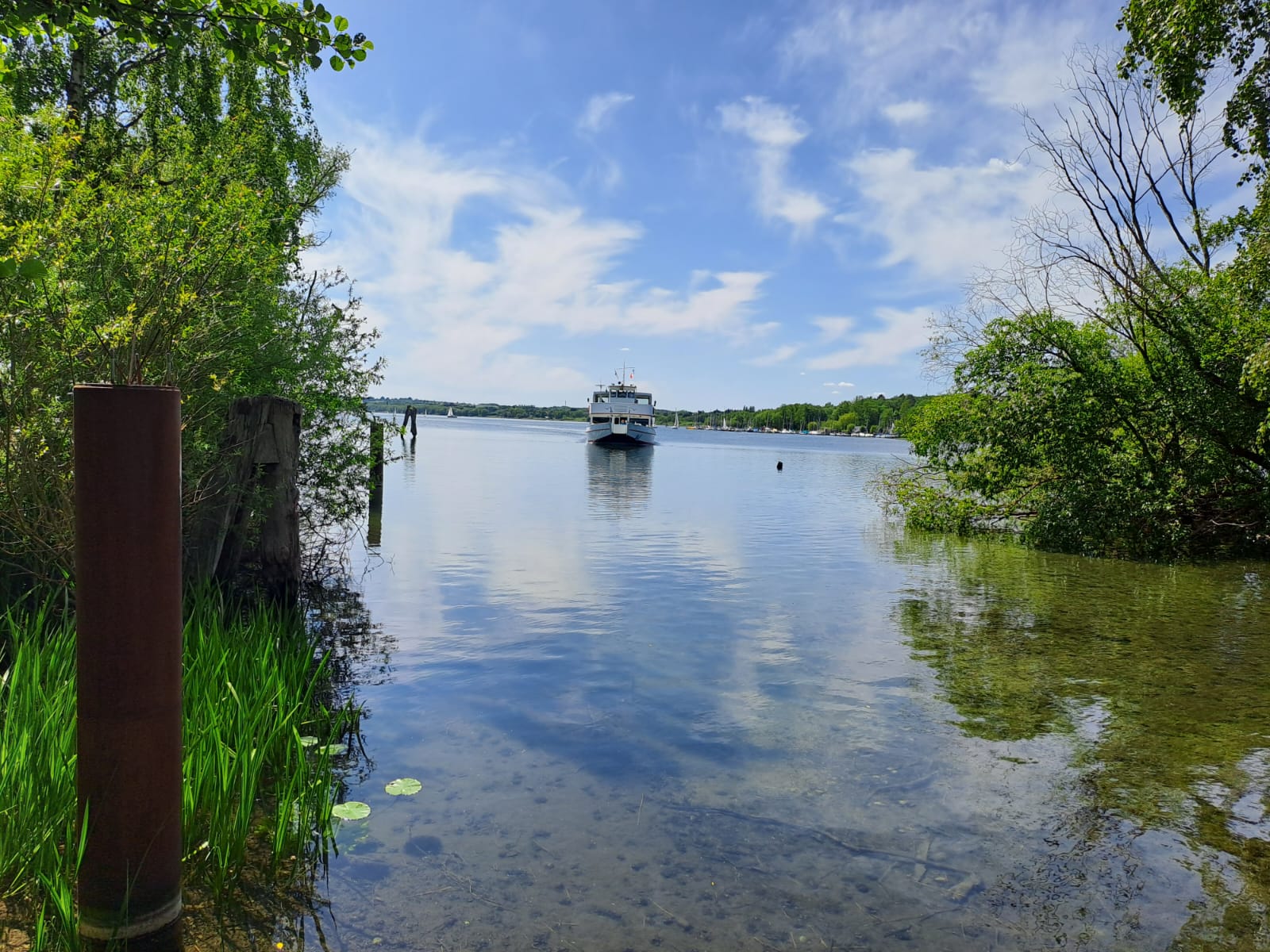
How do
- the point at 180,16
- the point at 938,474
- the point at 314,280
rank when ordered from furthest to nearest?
the point at 938,474 → the point at 314,280 → the point at 180,16

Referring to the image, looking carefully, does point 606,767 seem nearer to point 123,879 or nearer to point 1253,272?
point 123,879

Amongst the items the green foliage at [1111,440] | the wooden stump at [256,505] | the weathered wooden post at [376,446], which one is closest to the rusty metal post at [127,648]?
the wooden stump at [256,505]

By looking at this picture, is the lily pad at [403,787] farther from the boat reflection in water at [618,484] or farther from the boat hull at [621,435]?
the boat hull at [621,435]

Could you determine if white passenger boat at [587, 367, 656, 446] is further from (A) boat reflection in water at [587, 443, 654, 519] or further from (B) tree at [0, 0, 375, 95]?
(B) tree at [0, 0, 375, 95]

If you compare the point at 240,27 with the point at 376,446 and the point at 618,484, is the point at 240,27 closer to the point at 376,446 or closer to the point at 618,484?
the point at 376,446

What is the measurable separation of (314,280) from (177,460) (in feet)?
31.4

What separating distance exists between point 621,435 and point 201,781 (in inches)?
2953

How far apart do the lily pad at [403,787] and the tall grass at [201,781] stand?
316mm

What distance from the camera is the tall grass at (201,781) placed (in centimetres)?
310

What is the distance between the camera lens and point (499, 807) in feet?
15.1

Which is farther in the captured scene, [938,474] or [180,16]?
[938,474]

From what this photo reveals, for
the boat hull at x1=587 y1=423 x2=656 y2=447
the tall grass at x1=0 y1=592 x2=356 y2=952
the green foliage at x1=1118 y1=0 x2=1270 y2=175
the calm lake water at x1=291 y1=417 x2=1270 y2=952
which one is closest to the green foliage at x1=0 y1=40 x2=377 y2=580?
the tall grass at x1=0 y1=592 x2=356 y2=952

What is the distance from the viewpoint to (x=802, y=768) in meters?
5.23

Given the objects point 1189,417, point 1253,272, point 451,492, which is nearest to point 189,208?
point 1253,272
